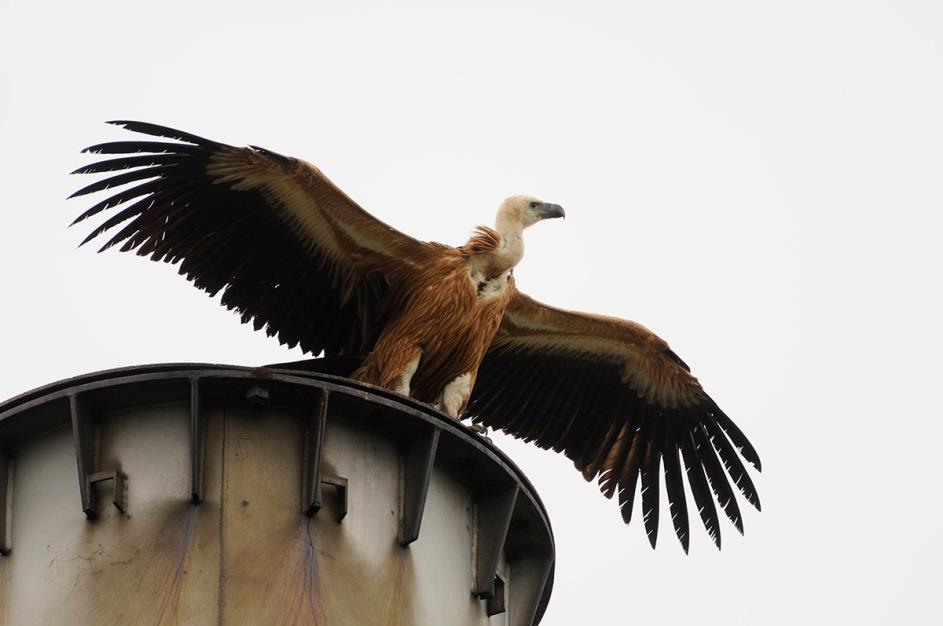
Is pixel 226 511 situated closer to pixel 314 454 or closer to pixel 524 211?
pixel 314 454

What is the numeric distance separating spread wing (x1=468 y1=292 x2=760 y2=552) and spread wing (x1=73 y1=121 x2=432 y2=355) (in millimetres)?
1661

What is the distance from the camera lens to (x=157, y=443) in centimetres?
1095

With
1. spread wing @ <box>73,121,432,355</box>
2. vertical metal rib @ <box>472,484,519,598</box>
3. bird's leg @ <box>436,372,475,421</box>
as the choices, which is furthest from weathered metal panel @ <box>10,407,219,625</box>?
bird's leg @ <box>436,372,475,421</box>

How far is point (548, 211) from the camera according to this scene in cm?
1655

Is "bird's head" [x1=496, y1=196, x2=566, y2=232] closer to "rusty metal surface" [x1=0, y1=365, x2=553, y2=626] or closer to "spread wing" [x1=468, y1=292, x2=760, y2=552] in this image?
"spread wing" [x1=468, y1=292, x2=760, y2=552]

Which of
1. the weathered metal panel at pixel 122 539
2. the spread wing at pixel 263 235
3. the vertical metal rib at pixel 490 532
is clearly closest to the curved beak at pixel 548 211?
the spread wing at pixel 263 235

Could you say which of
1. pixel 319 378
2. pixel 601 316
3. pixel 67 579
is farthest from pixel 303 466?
pixel 601 316

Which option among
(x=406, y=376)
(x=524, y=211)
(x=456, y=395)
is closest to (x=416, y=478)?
(x=406, y=376)

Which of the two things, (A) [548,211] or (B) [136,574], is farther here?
(A) [548,211]

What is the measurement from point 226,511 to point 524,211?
250 inches

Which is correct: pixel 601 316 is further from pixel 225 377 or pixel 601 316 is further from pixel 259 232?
pixel 225 377

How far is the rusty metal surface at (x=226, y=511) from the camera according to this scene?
1040cm

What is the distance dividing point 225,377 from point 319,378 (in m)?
0.62

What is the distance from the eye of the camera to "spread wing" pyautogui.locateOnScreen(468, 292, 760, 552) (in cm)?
1644
